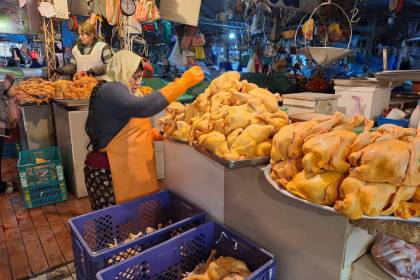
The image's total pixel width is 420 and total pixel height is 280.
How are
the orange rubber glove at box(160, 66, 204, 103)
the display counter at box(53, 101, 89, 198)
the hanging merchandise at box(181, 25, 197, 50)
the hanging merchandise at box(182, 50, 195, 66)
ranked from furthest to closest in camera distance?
the hanging merchandise at box(182, 50, 195, 66), the hanging merchandise at box(181, 25, 197, 50), the display counter at box(53, 101, 89, 198), the orange rubber glove at box(160, 66, 204, 103)

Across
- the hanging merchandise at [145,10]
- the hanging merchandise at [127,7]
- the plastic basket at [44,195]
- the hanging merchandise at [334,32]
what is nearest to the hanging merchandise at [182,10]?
the hanging merchandise at [145,10]

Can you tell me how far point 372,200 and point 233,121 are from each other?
65 centimetres

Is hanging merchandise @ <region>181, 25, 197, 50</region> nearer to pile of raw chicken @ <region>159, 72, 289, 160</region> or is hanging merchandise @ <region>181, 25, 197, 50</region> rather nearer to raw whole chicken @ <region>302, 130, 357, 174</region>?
pile of raw chicken @ <region>159, 72, 289, 160</region>

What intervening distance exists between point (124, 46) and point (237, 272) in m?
3.53

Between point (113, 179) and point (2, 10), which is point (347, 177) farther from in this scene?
point (2, 10)

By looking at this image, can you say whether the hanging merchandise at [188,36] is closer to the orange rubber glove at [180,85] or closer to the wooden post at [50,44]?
the wooden post at [50,44]

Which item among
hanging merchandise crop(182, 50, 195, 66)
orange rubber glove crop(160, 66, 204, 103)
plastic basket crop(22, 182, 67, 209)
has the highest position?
hanging merchandise crop(182, 50, 195, 66)

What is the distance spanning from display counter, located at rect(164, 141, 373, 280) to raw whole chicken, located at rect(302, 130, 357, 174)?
166 millimetres

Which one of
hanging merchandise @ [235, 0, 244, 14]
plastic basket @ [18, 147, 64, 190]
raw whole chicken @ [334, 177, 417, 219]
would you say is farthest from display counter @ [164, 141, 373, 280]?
hanging merchandise @ [235, 0, 244, 14]

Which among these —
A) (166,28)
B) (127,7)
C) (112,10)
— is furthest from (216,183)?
(166,28)

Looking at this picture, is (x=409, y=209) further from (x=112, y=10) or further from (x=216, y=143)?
(x=112, y=10)

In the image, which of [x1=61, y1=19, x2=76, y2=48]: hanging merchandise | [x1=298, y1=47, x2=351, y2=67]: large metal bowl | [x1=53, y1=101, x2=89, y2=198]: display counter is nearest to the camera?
[x1=298, y1=47, x2=351, y2=67]: large metal bowl

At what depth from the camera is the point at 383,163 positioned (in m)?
0.81

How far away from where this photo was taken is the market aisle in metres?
2.32
